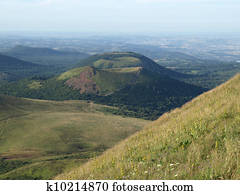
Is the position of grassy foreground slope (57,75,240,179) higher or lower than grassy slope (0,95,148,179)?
higher

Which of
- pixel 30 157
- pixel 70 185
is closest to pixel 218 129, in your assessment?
pixel 70 185

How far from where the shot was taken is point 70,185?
789 centimetres

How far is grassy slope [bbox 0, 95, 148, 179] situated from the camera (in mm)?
79812

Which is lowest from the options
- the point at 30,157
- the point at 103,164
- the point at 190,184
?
the point at 30,157

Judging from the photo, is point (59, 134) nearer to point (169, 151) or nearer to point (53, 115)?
point (53, 115)

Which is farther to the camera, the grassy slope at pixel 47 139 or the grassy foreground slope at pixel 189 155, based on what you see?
the grassy slope at pixel 47 139

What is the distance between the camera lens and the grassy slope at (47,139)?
79812mm

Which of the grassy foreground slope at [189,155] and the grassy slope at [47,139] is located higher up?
the grassy foreground slope at [189,155]

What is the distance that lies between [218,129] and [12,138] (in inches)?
4477

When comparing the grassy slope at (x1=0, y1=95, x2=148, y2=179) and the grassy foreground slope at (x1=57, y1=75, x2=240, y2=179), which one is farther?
the grassy slope at (x1=0, y1=95, x2=148, y2=179)

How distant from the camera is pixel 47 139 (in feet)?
358

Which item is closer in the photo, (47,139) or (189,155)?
(189,155)

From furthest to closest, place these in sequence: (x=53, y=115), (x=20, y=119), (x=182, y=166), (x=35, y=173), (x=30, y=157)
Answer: (x=53, y=115) < (x=20, y=119) < (x=30, y=157) < (x=35, y=173) < (x=182, y=166)

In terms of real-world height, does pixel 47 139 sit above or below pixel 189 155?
below
